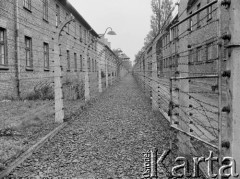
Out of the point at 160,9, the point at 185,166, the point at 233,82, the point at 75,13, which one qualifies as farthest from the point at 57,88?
the point at 160,9

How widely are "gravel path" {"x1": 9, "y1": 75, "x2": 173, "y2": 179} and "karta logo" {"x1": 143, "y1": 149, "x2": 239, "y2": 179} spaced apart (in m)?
0.11

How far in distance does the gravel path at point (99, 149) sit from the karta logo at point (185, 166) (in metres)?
0.11

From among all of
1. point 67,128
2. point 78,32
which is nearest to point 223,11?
point 67,128

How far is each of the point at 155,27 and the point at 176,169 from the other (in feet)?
144

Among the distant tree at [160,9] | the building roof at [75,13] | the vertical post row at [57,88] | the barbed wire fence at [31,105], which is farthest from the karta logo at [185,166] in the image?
the distant tree at [160,9]

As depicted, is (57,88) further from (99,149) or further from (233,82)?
(233,82)

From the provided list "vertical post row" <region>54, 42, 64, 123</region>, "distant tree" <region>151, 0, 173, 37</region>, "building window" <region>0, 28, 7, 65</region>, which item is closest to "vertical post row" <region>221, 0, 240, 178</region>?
"vertical post row" <region>54, 42, 64, 123</region>

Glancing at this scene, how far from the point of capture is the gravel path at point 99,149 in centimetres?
357

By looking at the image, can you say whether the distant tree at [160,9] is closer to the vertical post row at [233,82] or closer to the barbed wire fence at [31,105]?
the barbed wire fence at [31,105]

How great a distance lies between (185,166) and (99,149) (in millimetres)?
1627

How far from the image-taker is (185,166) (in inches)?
134

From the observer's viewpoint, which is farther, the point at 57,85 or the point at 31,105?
the point at 31,105

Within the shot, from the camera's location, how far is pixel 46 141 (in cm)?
514

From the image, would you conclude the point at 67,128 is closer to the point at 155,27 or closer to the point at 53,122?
the point at 53,122
